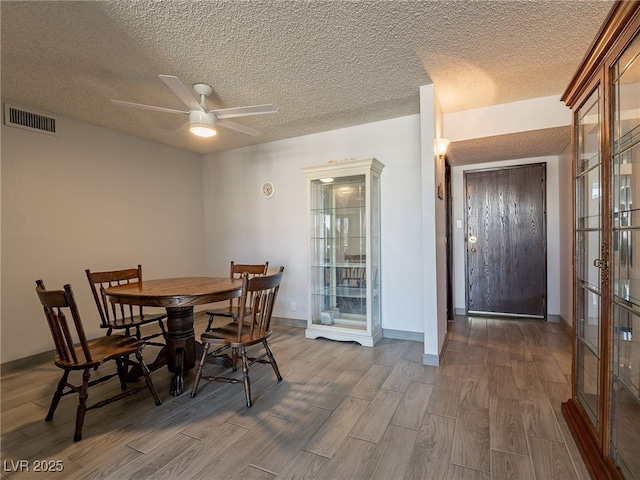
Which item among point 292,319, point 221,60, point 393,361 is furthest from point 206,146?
point 393,361

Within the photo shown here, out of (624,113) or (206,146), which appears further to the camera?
(206,146)

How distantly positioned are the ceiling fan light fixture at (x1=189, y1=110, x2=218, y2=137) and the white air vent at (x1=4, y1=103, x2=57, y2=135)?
1.77 meters

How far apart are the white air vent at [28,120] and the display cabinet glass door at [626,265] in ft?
14.3

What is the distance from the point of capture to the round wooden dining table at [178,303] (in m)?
2.07

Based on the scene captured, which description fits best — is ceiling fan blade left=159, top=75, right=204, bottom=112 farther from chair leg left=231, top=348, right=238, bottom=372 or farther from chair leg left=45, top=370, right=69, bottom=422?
chair leg left=231, top=348, right=238, bottom=372

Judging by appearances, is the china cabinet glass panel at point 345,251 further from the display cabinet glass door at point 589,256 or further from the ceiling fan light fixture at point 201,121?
the display cabinet glass door at point 589,256

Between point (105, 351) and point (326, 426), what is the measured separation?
146cm

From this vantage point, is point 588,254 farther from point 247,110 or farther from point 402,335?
point 247,110

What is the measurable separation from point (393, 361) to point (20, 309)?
11.5ft

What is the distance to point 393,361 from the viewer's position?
287cm

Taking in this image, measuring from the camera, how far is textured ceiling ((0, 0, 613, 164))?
1813 millimetres

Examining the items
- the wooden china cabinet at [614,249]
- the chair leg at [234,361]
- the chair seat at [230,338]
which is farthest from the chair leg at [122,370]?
the wooden china cabinet at [614,249]

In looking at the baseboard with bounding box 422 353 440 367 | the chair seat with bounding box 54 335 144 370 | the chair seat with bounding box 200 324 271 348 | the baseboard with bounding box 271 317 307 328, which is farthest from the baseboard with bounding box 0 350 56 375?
the baseboard with bounding box 422 353 440 367

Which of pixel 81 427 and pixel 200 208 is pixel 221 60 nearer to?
pixel 81 427
